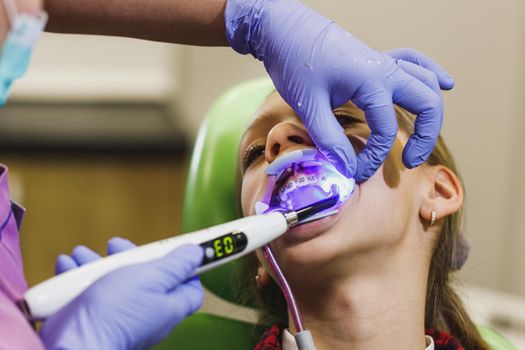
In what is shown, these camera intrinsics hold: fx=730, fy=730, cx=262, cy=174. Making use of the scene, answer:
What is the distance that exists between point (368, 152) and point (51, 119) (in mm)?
2744

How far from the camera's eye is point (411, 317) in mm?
1388

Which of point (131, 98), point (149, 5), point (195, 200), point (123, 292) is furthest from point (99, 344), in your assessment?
point (131, 98)

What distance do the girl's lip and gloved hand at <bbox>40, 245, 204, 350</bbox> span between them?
29 cm

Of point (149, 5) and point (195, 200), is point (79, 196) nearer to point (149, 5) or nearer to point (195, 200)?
point (195, 200)

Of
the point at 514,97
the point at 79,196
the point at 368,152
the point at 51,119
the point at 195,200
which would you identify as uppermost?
the point at 51,119

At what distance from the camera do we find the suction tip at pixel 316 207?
116 cm

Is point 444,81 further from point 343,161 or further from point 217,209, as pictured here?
point 217,209

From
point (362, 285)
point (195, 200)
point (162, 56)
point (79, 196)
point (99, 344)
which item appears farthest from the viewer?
point (162, 56)

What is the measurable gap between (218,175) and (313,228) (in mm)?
525

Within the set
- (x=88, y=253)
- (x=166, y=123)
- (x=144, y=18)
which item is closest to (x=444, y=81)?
(x=144, y=18)

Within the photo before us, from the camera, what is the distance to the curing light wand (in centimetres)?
89

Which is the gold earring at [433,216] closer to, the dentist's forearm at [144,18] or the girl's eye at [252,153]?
the girl's eye at [252,153]

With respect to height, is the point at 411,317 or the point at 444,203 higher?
the point at 444,203

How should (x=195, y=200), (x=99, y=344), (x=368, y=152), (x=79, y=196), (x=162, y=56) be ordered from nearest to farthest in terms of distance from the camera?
(x=99, y=344) → (x=368, y=152) → (x=195, y=200) → (x=79, y=196) → (x=162, y=56)
